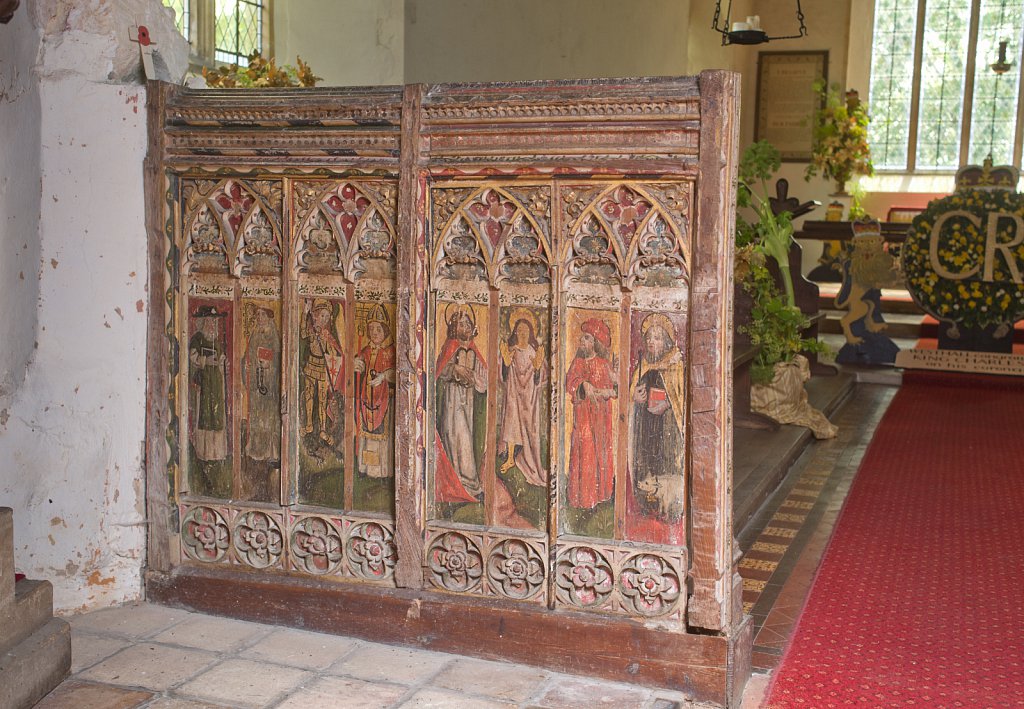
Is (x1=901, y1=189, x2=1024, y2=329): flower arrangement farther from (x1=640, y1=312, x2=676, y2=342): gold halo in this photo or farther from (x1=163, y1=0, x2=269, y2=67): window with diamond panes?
(x1=640, y1=312, x2=676, y2=342): gold halo

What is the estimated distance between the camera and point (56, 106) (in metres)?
3.38

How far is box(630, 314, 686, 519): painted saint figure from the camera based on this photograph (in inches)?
120

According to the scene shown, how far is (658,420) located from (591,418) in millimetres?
189

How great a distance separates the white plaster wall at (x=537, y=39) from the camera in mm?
7156

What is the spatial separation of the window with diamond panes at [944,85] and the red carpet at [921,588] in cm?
1071

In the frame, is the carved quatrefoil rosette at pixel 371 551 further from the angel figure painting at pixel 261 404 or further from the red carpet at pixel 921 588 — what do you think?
the red carpet at pixel 921 588

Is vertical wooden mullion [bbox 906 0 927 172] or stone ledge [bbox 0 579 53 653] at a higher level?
vertical wooden mullion [bbox 906 0 927 172]

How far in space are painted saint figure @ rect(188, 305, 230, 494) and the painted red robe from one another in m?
1.14

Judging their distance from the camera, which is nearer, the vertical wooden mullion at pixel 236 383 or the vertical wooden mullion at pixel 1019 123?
the vertical wooden mullion at pixel 236 383

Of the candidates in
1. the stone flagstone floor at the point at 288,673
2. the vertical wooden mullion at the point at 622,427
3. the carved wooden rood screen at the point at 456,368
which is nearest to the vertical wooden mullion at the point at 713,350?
the carved wooden rood screen at the point at 456,368

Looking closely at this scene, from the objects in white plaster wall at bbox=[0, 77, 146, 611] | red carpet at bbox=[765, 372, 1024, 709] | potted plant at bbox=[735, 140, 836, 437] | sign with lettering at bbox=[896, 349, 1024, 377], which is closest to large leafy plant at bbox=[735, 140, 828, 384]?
potted plant at bbox=[735, 140, 836, 437]

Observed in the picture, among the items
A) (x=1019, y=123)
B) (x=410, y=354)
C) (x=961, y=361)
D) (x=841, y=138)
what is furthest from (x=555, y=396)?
(x=1019, y=123)

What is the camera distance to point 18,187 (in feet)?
11.1

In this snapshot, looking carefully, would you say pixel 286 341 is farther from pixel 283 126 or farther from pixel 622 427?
pixel 622 427
